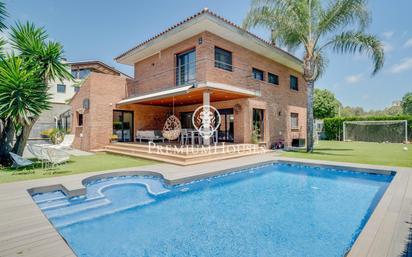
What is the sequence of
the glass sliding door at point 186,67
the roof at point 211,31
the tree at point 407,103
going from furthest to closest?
the tree at point 407,103 → the glass sliding door at point 186,67 → the roof at point 211,31

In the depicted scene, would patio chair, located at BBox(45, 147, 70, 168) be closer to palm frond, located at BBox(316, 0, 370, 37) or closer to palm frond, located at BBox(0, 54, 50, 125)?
palm frond, located at BBox(0, 54, 50, 125)

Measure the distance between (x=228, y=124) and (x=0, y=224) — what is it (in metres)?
16.0

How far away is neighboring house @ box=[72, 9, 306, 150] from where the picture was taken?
15.1m

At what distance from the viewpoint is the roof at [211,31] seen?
541 inches

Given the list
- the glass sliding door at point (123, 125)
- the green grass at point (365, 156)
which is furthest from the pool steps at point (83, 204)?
the glass sliding door at point (123, 125)

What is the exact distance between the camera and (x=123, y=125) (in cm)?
2038

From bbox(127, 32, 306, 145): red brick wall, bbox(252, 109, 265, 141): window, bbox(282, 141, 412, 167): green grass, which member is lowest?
bbox(282, 141, 412, 167): green grass

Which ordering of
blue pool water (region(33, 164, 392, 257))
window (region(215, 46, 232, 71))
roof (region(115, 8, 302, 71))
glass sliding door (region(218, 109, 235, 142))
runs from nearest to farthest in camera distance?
blue pool water (region(33, 164, 392, 257)), roof (region(115, 8, 302, 71)), window (region(215, 46, 232, 71)), glass sliding door (region(218, 109, 235, 142))

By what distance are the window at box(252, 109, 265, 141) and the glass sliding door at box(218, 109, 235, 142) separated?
1965 mm

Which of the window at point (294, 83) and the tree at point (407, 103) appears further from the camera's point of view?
the tree at point (407, 103)

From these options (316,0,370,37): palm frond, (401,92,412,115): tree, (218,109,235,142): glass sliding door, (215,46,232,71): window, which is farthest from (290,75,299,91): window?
(401,92,412,115): tree

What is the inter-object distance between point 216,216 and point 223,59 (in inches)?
517

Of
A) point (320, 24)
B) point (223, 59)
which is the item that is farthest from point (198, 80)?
point (320, 24)

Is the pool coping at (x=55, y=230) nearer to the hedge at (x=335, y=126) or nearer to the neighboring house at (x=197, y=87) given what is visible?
the neighboring house at (x=197, y=87)
